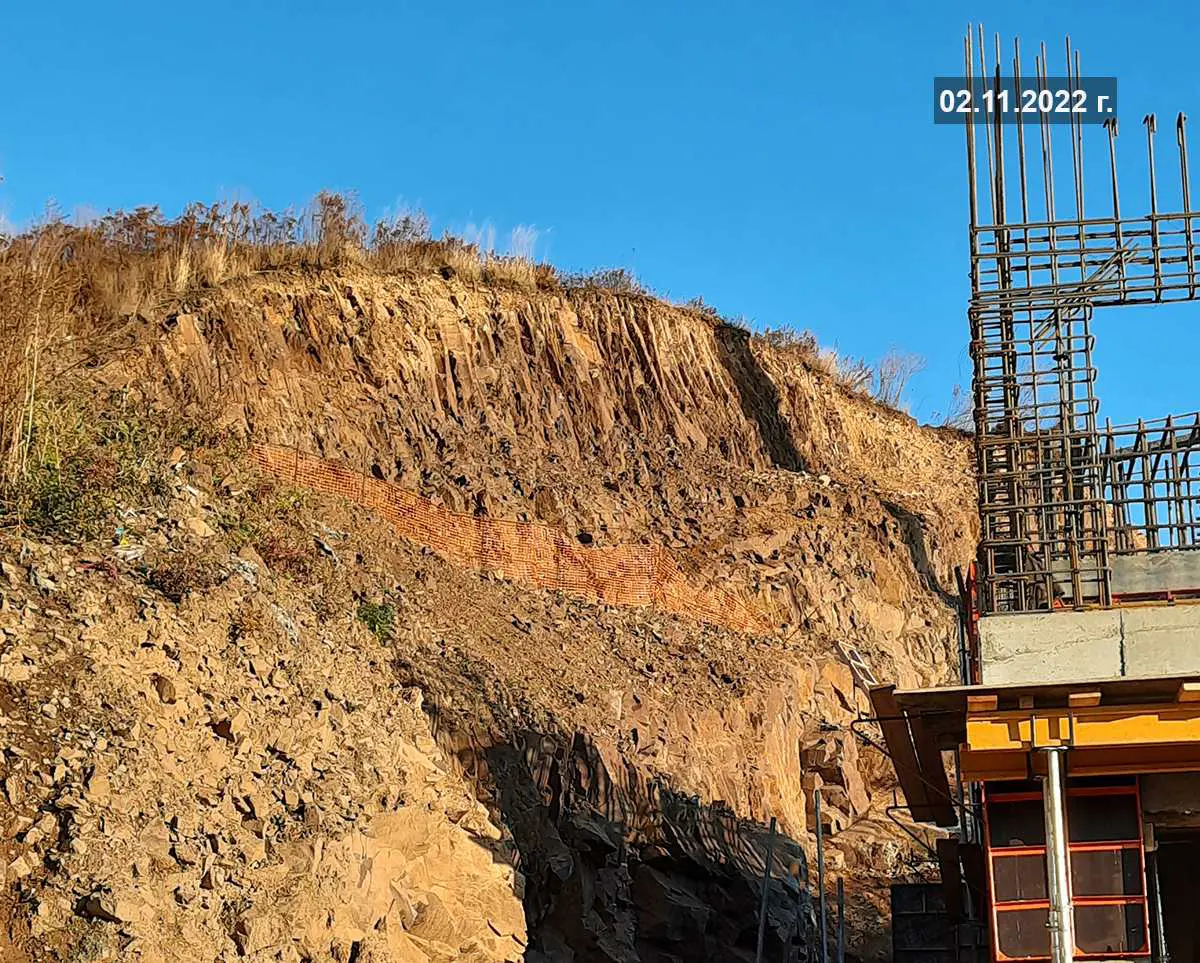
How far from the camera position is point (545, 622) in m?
25.5

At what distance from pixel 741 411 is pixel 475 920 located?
24173mm

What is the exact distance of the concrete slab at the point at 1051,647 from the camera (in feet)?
48.8

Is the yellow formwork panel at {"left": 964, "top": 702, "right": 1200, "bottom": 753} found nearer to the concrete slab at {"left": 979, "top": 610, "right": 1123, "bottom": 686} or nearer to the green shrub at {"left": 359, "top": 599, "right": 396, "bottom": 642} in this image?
the concrete slab at {"left": 979, "top": 610, "right": 1123, "bottom": 686}

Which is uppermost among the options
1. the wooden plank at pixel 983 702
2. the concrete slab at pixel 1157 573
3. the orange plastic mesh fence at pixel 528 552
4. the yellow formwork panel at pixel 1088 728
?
the orange plastic mesh fence at pixel 528 552

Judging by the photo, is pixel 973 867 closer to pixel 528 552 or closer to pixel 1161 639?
pixel 1161 639

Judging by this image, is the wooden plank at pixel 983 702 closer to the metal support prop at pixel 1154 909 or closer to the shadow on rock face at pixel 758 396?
the metal support prop at pixel 1154 909

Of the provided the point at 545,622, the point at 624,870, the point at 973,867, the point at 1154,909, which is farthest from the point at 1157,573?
the point at 545,622

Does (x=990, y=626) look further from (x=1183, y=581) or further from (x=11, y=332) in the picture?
(x=11, y=332)

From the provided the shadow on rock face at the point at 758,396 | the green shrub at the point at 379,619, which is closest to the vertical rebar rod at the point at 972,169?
the green shrub at the point at 379,619

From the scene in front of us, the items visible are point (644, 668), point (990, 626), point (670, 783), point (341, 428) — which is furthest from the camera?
point (341, 428)

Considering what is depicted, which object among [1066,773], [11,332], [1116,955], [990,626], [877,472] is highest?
[877,472]

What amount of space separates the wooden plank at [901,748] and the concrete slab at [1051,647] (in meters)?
0.93

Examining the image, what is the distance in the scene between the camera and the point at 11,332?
55.3ft

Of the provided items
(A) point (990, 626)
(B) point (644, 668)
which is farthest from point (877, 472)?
(A) point (990, 626)
